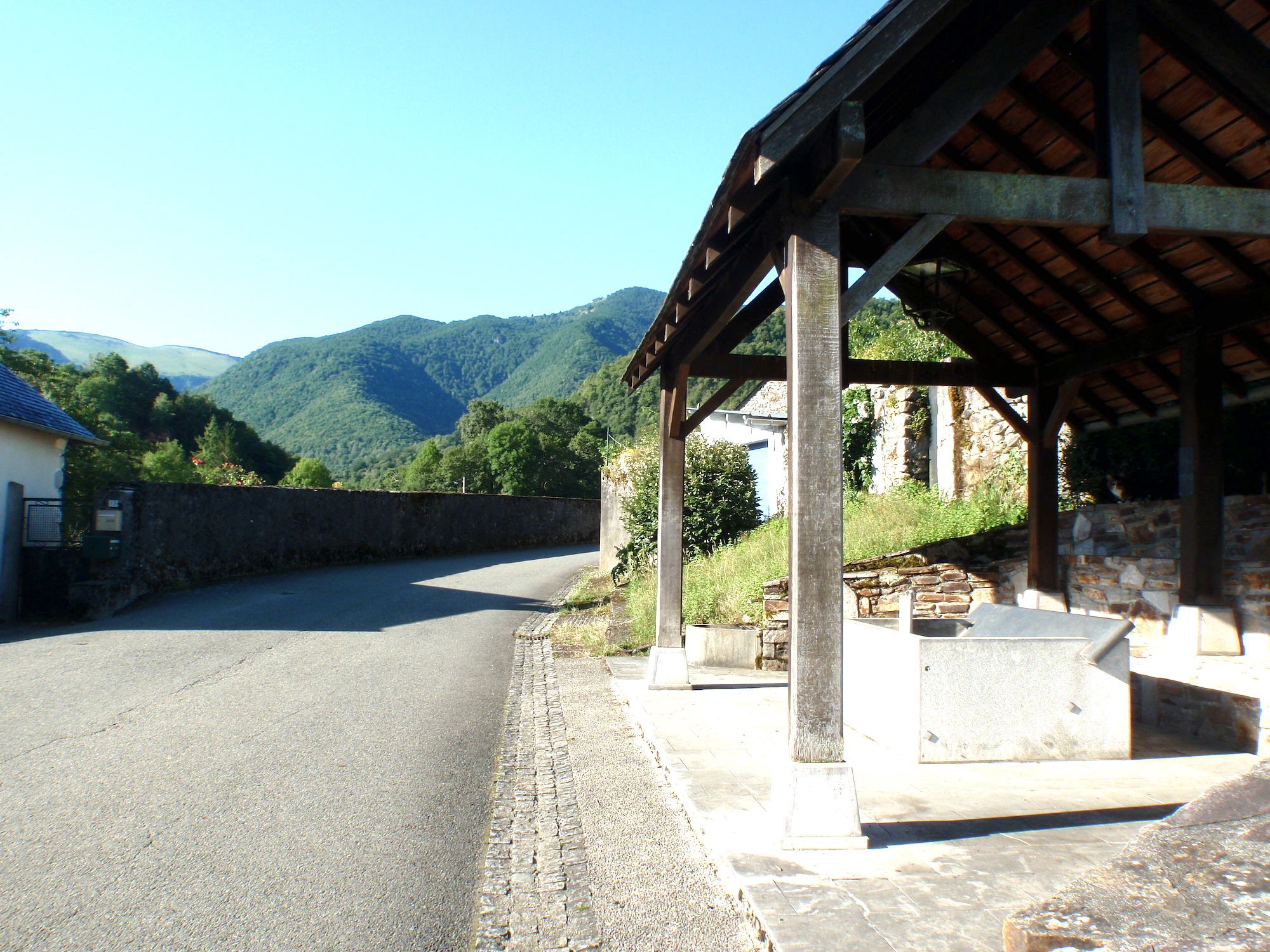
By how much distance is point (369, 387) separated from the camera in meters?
110

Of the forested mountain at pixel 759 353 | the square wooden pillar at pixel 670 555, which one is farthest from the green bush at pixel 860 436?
the square wooden pillar at pixel 670 555

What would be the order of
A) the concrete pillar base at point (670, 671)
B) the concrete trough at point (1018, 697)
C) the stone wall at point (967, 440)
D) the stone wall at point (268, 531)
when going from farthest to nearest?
the stone wall at point (268, 531) → the stone wall at point (967, 440) → the concrete pillar base at point (670, 671) → the concrete trough at point (1018, 697)

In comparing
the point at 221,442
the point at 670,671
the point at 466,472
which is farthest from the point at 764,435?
the point at 466,472

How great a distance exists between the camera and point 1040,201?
4.12 m

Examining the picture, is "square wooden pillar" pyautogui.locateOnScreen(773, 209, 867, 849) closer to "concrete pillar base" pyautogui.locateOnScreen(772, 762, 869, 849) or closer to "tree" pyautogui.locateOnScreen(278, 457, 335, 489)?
"concrete pillar base" pyautogui.locateOnScreen(772, 762, 869, 849)

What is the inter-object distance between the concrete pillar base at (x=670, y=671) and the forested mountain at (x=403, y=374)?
8669 centimetres

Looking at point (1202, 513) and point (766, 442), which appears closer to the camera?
point (1202, 513)

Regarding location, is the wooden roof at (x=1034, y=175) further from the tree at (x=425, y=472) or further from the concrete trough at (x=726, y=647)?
the tree at (x=425, y=472)

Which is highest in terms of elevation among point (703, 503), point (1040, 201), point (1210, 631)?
point (1040, 201)

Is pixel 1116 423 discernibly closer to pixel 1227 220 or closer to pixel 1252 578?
pixel 1252 578

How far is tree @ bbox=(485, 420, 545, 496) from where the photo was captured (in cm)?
6116

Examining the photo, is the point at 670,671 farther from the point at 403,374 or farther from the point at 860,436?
the point at 403,374

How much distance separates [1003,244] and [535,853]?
5.91 metres

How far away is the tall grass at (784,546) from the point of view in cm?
941
